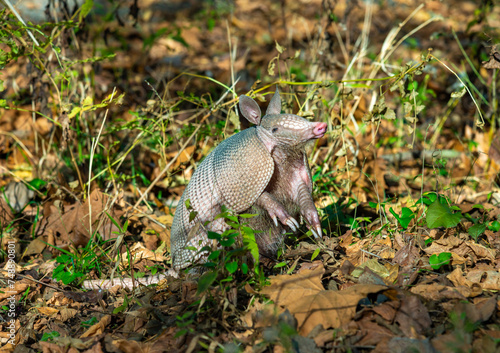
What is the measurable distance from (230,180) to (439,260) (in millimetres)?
1550

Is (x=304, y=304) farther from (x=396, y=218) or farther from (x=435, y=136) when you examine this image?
(x=435, y=136)

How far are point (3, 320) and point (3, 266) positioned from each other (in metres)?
0.89

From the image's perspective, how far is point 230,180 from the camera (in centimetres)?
342

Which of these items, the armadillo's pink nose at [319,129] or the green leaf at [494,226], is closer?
the armadillo's pink nose at [319,129]

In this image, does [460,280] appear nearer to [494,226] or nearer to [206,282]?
[494,226]

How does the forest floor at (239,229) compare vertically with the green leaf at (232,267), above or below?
below

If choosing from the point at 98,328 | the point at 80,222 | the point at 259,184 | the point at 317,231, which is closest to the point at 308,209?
the point at 317,231

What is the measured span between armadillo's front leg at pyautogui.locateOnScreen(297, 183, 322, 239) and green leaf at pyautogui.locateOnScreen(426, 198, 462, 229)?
0.81m

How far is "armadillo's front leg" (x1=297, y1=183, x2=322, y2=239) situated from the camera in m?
3.58

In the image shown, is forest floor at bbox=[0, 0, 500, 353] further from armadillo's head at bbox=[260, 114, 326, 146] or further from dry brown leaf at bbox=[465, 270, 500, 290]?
armadillo's head at bbox=[260, 114, 326, 146]

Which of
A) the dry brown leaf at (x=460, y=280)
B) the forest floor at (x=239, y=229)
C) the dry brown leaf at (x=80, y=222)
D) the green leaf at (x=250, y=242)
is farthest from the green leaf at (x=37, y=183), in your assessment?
the dry brown leaf at (x=460, y=280)

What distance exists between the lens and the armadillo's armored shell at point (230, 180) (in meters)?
3.42

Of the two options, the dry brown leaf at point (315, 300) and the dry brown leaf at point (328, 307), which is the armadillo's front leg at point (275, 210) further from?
the dry brown leaf at point (328, 307)

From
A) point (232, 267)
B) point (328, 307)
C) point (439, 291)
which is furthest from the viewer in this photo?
point (439, 291)
